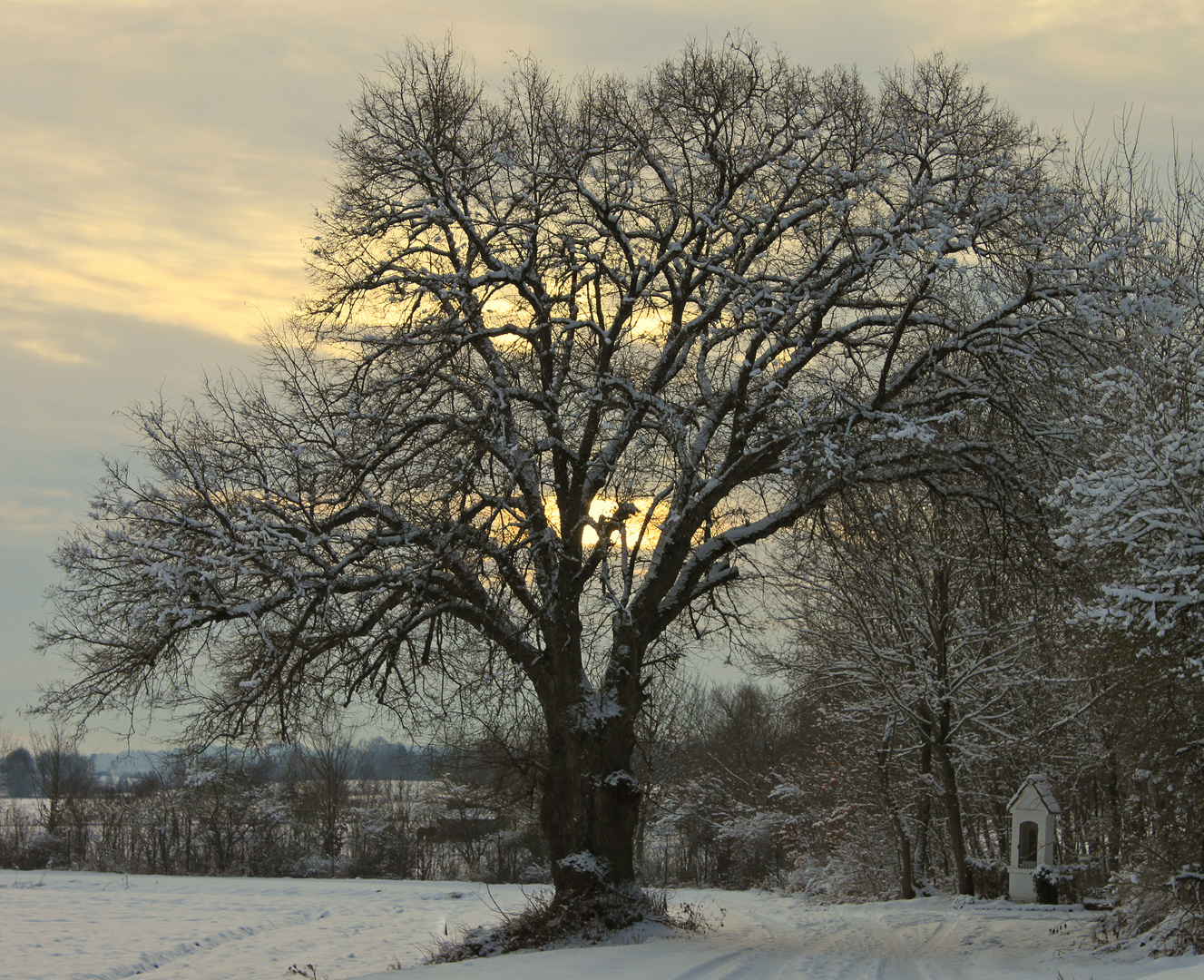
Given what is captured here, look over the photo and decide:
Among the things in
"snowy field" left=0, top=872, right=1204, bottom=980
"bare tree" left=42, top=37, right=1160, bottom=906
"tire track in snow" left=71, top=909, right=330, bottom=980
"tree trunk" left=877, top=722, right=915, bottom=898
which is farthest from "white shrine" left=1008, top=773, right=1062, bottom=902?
"tire track in snow" left=71, top=909, right=330, bottom=980

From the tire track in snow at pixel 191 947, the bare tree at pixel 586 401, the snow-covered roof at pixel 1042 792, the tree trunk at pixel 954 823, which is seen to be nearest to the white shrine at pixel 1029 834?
the snow-covered roof at pixel 1042 792

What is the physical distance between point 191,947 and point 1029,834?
56.9 ft

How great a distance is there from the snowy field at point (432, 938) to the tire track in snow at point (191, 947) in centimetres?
5

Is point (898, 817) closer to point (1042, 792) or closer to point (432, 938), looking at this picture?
point (1042, 792)

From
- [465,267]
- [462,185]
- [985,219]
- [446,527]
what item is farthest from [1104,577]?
[462,185]

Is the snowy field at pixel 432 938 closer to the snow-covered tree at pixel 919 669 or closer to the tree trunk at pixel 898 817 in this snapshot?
the tree trunk at pixel 898 817

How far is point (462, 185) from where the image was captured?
13672 mm

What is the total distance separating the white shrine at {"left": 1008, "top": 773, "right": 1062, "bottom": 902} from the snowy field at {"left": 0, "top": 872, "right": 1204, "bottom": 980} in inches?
70.3

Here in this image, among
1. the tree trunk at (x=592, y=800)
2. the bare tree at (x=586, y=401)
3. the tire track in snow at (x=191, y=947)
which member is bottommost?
the tire track in snow at (x=191, y=947)

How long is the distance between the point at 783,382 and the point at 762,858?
114ft

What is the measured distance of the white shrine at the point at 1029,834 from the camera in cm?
1884

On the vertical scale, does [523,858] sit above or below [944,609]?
below

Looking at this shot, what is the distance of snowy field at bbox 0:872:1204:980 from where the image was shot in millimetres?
9859

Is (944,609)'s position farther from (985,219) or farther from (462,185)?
(462,185)
